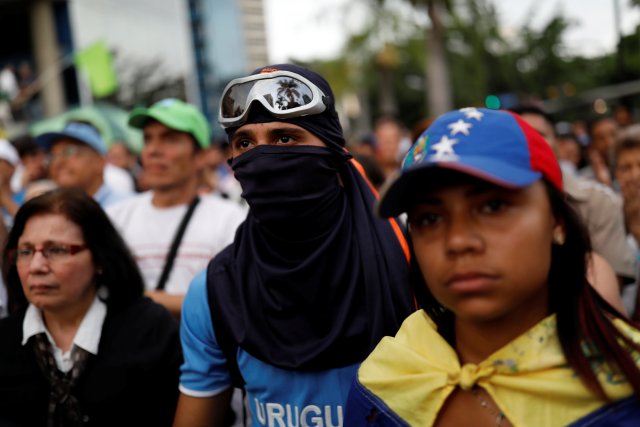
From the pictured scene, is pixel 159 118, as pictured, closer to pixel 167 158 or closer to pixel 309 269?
pixel 167 158

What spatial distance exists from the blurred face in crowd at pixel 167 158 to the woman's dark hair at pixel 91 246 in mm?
1059

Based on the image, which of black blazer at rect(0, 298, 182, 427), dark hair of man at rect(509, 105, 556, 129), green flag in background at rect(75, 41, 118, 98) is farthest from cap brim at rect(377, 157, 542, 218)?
green flag in background at rect(75, 41, 118, 98)

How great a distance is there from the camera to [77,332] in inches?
125

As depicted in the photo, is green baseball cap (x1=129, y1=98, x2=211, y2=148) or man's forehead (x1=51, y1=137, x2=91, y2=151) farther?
man's forehead (x1=51, y1=137, x2=91, y2=151)

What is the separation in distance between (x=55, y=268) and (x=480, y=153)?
7.06 feet

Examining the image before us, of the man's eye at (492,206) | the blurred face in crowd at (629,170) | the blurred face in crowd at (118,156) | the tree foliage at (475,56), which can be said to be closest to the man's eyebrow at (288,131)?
the man's eye at (492,206)

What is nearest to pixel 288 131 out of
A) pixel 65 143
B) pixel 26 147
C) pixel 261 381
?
pixel 261 381

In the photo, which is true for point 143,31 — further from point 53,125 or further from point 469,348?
point 469,348

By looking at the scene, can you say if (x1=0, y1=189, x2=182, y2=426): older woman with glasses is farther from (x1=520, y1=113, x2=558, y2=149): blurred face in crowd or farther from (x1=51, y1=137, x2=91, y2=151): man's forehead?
(x1=520, y1=113, x2=558, y2=149): blurred face in crowd

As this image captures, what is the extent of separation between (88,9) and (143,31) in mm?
3219

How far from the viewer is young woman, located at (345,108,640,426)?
164cm

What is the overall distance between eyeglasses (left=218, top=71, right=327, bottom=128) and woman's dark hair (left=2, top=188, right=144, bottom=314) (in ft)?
3.31

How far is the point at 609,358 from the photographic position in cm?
170

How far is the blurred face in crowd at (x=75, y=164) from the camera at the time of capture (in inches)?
213
